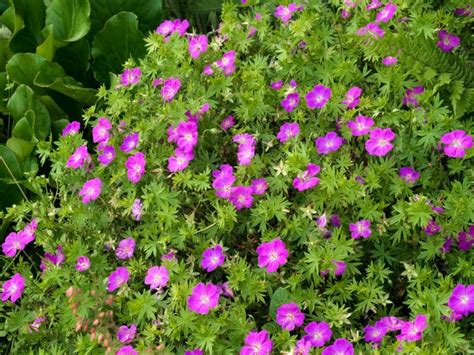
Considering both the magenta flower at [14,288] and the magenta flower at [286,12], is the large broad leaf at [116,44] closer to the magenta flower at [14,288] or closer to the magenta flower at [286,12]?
the magenta flower at [286,12]

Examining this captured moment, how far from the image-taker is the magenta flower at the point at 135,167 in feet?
7.60

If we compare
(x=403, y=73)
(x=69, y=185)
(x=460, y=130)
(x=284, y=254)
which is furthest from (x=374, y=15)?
(x=69, y=185)

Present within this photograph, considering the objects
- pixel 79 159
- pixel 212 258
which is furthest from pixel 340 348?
pixel 79 159

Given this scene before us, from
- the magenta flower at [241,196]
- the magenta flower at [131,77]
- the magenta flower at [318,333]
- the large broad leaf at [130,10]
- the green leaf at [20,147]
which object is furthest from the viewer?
the large broad leaf at [130,10]

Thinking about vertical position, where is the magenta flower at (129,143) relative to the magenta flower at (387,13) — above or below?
below

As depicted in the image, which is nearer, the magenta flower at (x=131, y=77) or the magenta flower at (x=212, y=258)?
the magenta flower at (x=212, y=258)

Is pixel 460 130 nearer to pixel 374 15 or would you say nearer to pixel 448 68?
pixel 448 68

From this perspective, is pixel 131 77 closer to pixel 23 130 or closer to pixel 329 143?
pixel 23 130

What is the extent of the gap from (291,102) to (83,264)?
34.4 inches

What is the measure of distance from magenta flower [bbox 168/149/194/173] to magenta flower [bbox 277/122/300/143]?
0.30 meters

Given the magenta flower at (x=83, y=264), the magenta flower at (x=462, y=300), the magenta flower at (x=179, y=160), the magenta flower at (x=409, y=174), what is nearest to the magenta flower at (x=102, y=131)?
the magenta flower at (x=179, y=160)

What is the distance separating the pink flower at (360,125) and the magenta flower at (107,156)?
836mm

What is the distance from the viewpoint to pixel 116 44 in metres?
3.45

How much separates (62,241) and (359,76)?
116 cm
